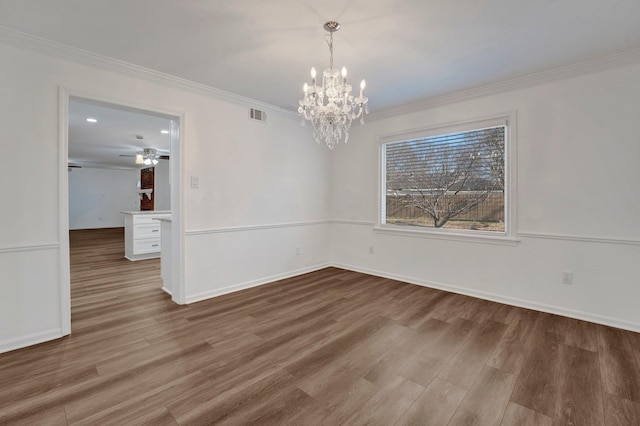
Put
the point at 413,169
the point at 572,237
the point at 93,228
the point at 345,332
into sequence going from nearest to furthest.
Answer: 1. the point at 345,332
2. the point at 572,237
3. the point at 413,169
4. the point at 93,228

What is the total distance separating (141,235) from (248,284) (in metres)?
3.33

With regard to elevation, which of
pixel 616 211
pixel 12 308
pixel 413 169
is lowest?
pixel 12 308

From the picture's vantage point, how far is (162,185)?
10.6 m

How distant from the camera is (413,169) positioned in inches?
174

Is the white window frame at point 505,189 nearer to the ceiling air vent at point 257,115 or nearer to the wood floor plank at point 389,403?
the ceiling air vent at point 257,115

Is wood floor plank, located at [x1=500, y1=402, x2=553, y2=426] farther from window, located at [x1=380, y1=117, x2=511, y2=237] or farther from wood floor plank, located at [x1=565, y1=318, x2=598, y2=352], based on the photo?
window, located at [x1=380, y1=117, x2=511, y2=237]

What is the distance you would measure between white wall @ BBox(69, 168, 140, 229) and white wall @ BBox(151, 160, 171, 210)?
2.76 metres

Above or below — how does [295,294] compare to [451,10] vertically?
below

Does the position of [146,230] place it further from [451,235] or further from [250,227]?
[451,235]

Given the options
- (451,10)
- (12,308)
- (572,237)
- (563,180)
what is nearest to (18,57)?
(12,308)

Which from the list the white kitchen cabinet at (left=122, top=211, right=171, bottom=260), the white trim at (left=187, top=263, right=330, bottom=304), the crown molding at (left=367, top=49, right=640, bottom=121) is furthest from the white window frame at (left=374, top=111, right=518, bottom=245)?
the white kitchen cabinet at (left=122, top=211, right=171, bottom=260)

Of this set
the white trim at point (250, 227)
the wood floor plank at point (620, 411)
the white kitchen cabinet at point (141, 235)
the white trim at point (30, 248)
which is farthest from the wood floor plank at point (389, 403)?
the white kitchen cabinet at point (141, 235)

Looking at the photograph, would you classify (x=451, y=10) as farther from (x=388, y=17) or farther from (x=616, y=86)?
(x=616, y=86)

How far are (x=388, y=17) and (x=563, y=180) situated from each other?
2.57 metres
